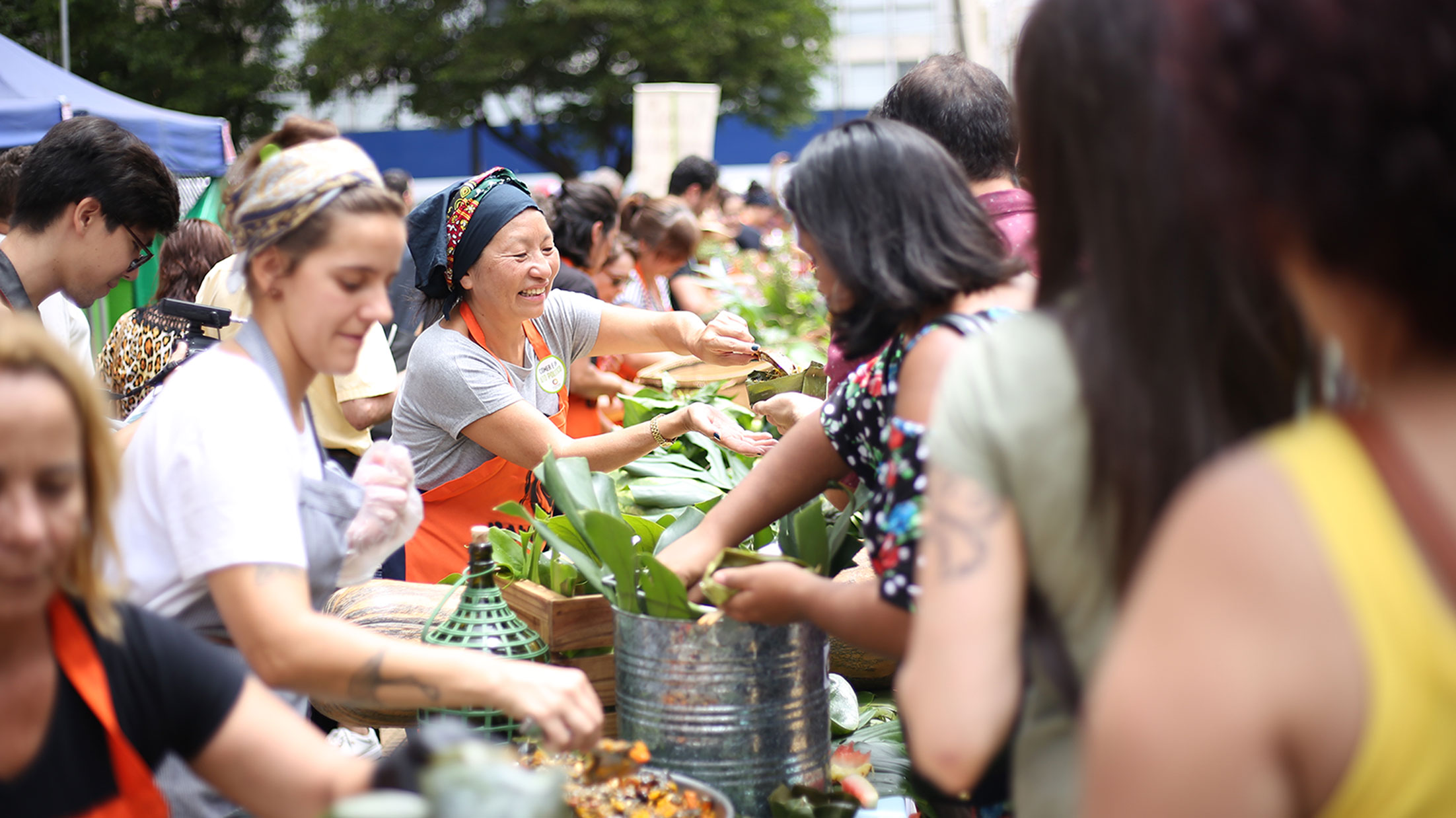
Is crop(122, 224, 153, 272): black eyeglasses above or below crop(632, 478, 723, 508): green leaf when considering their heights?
above

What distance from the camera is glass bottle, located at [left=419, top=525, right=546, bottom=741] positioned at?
77.1 inches

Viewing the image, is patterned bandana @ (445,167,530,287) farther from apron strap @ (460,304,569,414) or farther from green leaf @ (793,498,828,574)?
green leaf @ (793,498,828,574)

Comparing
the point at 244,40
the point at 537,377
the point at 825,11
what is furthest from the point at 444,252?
the point at 825,11

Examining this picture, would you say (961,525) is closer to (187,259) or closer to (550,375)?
(550,375)

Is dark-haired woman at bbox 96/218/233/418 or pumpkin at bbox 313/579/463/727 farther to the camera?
dark-haired woman at bbox 96/218/233/418

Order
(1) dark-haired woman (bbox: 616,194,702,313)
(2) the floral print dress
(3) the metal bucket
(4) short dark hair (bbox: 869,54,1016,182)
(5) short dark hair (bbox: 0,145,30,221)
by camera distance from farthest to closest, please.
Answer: (1) dark-haired woman (bbox: 616,194,702,313) < (5) short dark hair (bbox: 0,145,30,221) < (4) short dark hair (bbox: 869,54,1016,182) < (3) the metal bucket < (2) the floral print dress

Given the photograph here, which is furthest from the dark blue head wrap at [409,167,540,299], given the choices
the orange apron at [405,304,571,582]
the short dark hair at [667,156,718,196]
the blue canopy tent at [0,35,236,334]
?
Answer: the short dark hair at [667,156,718,196]

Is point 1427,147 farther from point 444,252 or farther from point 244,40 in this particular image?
point 244,40

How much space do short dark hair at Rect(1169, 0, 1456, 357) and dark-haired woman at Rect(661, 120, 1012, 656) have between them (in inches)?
25.8

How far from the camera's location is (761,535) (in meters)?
2.38

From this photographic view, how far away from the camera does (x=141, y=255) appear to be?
10.0ft

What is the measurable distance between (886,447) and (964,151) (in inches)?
46.8

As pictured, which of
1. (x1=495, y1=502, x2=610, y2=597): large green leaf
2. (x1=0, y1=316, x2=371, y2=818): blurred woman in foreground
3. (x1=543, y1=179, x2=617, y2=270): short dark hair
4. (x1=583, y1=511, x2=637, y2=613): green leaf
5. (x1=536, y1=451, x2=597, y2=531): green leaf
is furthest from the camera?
(x1=543, y1=179, x2=617, y2=270): short dark hair

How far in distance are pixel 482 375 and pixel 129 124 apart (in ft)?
17.5
